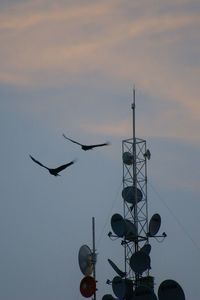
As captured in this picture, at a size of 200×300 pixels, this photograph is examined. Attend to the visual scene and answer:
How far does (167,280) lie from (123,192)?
Result: 6.17 m

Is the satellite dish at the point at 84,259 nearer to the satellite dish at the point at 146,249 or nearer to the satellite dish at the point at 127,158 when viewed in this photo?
the satellite dish at the point at 146,249

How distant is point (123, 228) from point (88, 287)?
3.78m

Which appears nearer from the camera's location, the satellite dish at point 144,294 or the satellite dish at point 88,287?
the satellite dish at point 144,294

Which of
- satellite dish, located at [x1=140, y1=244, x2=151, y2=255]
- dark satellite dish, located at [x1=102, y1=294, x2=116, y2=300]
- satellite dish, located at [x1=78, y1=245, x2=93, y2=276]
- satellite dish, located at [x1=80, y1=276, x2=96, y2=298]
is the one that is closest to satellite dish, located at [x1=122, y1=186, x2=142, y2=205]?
satellite dish, located at [x1=140, y1=244, x2=151, y2=255]

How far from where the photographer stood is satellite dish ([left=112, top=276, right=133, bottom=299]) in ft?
150

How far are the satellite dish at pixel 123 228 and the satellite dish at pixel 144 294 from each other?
3986 millimetres

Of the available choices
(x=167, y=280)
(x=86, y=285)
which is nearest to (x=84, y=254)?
(x=86, y=285)

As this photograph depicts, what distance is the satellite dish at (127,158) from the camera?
157 feet

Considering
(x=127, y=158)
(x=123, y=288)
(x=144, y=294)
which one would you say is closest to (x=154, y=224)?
(x=123, y=288)

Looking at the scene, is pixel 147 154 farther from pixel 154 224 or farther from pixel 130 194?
pixel 154 224

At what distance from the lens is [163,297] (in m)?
43.9

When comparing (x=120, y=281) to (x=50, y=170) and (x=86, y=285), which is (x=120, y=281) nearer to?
(x=86, y=285)

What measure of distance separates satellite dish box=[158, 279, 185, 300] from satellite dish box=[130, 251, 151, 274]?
1.30 meters

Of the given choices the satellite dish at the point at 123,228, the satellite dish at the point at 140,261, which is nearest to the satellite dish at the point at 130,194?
the satellite dish at the point at 123,228
